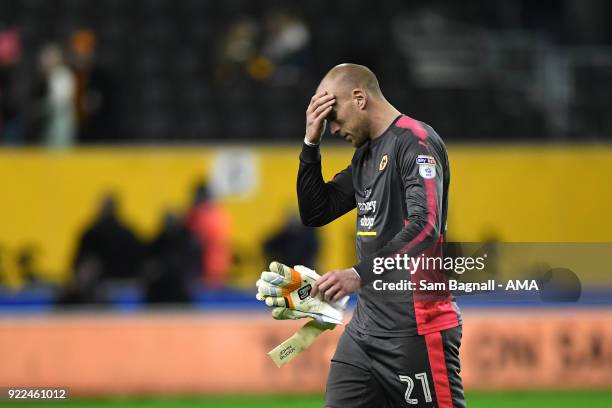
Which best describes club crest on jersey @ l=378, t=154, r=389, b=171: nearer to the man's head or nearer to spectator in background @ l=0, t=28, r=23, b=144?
the man's head

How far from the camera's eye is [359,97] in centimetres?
555

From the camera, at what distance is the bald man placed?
213 inches

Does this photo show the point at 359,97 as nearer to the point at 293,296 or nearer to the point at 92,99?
the point at 293,296

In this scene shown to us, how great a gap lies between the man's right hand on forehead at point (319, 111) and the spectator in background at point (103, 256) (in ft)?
24.0

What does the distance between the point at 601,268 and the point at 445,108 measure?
9.31 metres

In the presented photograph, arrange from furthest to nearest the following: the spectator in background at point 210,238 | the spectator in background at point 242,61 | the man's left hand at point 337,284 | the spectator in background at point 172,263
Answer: the spectator in background at point 242,61, the spectator in background at point 210,238, the spectator in background at point 172,263, the man's left hand at point 337,284

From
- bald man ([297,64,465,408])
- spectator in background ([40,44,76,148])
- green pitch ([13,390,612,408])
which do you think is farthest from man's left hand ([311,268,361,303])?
spectator in background ([40,44,76,148])

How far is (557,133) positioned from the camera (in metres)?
15.8

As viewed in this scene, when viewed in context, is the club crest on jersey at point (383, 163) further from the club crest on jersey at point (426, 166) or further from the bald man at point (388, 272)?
the club crest on jersey at point (426, 166)

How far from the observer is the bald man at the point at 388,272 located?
213 inches

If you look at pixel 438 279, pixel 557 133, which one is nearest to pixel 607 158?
pixel 557 133

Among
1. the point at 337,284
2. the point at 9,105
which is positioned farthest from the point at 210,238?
the point at 337,284

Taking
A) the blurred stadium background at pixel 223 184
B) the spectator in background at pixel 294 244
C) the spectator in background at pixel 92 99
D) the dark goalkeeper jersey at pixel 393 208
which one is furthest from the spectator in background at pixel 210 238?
the dark goalkeeper jersey at pixel 393 208

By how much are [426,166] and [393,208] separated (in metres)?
0.33
